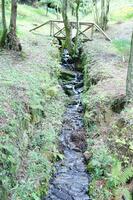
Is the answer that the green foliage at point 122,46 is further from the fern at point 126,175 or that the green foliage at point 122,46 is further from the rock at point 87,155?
the fern at point 126,175

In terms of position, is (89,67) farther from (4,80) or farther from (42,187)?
(42,187)

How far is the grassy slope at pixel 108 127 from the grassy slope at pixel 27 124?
4.17ft

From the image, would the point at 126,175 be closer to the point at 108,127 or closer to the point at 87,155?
the point at 87,155

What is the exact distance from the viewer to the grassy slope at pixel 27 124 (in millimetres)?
8484

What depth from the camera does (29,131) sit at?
1083 cm

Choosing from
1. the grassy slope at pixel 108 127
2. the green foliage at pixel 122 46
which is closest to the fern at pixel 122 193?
the grassy slope at pixel 108 127

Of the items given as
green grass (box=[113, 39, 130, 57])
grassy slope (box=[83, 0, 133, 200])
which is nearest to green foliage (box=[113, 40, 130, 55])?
green grass (box=[113, 39, 130, 57])

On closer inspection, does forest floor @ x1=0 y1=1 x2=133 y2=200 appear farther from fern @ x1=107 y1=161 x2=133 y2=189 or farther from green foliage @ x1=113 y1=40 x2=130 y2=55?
green foliage @ x1=113 y1=40 x2=130 y2=55

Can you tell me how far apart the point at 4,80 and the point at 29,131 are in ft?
8.46

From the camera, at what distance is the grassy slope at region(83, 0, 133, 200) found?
952cm

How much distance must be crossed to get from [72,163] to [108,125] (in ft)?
6.90

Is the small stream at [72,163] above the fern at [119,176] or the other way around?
the other way around

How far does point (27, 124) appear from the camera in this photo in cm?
1070

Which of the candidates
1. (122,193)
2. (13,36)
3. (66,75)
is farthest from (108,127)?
(13,36)
